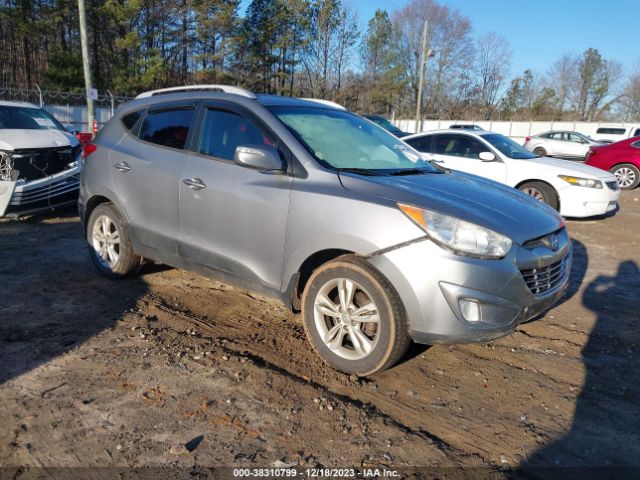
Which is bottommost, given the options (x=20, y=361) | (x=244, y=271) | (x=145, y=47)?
(x=20, y=361)

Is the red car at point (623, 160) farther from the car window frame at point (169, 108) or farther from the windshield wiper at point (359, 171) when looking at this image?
the car window frame at point (169, 108)

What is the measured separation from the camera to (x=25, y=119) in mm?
8266

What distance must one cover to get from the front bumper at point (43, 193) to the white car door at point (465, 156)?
6218 mm

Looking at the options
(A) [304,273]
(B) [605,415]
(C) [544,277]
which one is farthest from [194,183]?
(B) [605,415]

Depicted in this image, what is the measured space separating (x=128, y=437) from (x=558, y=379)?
2.69 meters

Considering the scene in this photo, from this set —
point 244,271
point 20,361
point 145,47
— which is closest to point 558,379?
point 244,271

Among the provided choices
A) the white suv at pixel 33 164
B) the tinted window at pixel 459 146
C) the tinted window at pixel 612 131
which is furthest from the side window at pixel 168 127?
the tinted window at pixel 612 131

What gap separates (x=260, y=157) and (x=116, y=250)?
225 centimetres

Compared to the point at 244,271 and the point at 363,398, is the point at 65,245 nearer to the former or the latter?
the point at 244,271

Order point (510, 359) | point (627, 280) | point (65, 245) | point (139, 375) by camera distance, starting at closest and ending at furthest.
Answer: point (139, 375) → point (510, 359) → point (627, 280) → point (65, 245)

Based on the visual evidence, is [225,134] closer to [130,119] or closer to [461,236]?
[130,119]

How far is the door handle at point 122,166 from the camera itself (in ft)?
14.6

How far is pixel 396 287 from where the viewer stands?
287 centimetres

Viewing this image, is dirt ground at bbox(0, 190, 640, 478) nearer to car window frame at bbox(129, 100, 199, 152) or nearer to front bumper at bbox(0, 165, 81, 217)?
car window frame at bbox(129, 100, 199, 152)
